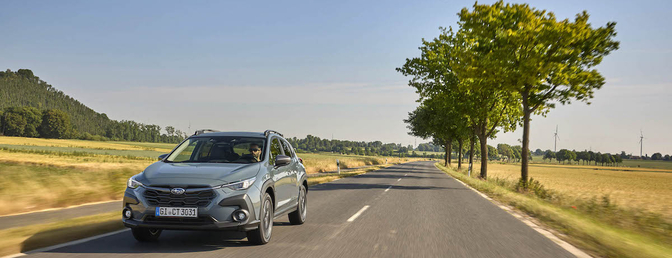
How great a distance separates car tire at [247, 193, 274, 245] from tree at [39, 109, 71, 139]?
119605mm

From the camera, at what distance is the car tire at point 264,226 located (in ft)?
20.5

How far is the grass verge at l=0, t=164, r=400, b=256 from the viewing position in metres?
5.64

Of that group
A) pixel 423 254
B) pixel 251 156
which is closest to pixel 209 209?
pixel 251 156

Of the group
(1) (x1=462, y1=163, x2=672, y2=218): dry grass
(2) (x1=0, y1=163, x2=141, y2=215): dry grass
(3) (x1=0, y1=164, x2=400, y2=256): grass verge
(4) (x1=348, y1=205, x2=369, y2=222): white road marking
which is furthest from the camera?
(1) (x1=462, y1=163, x2=672, y2=218): dry grass

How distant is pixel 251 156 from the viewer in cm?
725

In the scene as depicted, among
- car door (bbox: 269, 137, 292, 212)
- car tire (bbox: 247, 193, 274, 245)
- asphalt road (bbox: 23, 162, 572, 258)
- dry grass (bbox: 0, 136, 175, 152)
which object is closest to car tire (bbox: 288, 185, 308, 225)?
asphalt road (bbox: 23, 162, 572, 258)

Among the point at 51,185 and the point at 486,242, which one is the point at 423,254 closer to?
the point at 486,242

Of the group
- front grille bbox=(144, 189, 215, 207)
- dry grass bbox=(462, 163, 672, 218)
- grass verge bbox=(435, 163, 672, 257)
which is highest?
front grille bbox=(144, 189, 215, 207)

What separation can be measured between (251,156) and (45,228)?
3.07 metres

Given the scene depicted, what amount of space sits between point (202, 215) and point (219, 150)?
1.87 meters

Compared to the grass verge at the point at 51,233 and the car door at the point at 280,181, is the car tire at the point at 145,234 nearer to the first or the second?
the grass verge at the point at 51,233

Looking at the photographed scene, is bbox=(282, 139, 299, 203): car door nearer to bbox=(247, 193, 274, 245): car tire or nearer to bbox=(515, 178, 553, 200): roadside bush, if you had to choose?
bbox=(247, 193, 274, 245): car tire

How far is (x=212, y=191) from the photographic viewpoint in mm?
5770

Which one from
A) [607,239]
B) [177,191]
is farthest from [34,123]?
[607,239]
